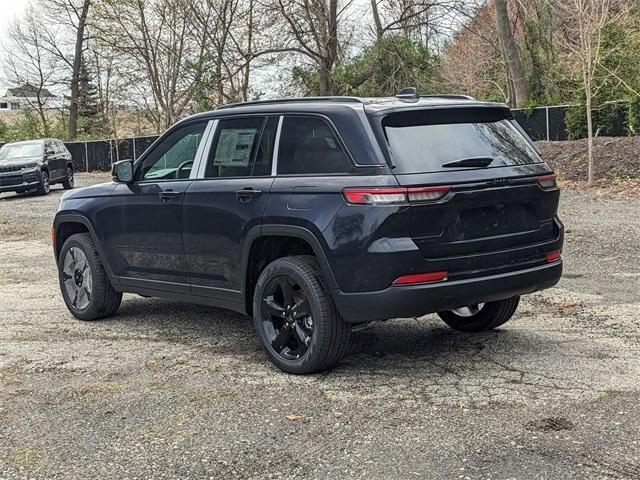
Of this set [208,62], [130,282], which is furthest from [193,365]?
[208,62]

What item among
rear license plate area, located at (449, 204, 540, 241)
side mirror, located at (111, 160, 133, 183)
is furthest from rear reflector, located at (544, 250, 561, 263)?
side mirror, located at (111, 160, 133, 183)

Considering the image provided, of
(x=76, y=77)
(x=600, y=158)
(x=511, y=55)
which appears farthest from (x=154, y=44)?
(x=600, y=158)

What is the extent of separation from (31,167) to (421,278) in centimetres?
2071

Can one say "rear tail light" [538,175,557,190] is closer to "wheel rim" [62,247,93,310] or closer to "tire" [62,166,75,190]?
"wheel rim" [62,247,93,310]

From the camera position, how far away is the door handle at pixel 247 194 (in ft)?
17.8

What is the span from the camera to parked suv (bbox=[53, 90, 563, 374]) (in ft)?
15.7

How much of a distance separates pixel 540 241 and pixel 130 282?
10.8 ft

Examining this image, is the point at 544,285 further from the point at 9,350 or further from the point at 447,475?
the point at 9,350

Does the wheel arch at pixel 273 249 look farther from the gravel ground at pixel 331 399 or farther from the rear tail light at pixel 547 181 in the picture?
the rear tail light at pixel 547 181

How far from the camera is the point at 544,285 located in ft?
17.7

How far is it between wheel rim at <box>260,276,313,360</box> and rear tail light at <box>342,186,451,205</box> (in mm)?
766

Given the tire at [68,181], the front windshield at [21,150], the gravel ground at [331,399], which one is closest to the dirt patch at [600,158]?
the gravel ground at [331,399]

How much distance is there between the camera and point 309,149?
532cm

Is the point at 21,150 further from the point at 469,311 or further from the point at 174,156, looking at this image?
the point at 469,311
